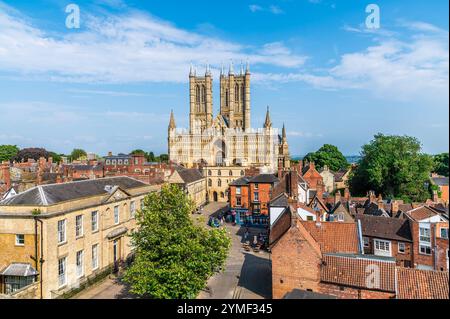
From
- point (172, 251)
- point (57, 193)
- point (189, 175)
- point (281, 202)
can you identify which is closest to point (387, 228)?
point (281, 202)

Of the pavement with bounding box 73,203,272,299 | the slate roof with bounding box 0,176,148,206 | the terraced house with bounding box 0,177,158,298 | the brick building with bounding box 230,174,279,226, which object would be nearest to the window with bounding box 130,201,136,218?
the slate roof with bounding box 0,176,148,206

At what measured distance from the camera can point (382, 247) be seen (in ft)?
83.8

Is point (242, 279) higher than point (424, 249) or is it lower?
lower

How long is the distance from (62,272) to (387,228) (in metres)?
23.5

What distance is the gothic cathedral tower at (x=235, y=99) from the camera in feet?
318

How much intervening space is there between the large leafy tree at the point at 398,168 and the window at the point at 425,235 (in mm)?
25044

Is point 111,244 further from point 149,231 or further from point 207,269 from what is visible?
point 207,269

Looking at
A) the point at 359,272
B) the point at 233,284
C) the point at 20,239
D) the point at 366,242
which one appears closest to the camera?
the point at 359,272

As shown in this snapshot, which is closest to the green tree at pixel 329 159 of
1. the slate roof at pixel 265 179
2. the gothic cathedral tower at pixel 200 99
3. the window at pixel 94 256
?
the gothic cathedral tower at pixel 200 99

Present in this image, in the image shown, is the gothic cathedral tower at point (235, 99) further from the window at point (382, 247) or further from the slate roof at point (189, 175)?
the window at point (382, 247)

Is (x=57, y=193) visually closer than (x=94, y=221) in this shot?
Yes

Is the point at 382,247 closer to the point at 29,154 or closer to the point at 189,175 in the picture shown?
the point at 189,175

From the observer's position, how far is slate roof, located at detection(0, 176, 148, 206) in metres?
19.1
